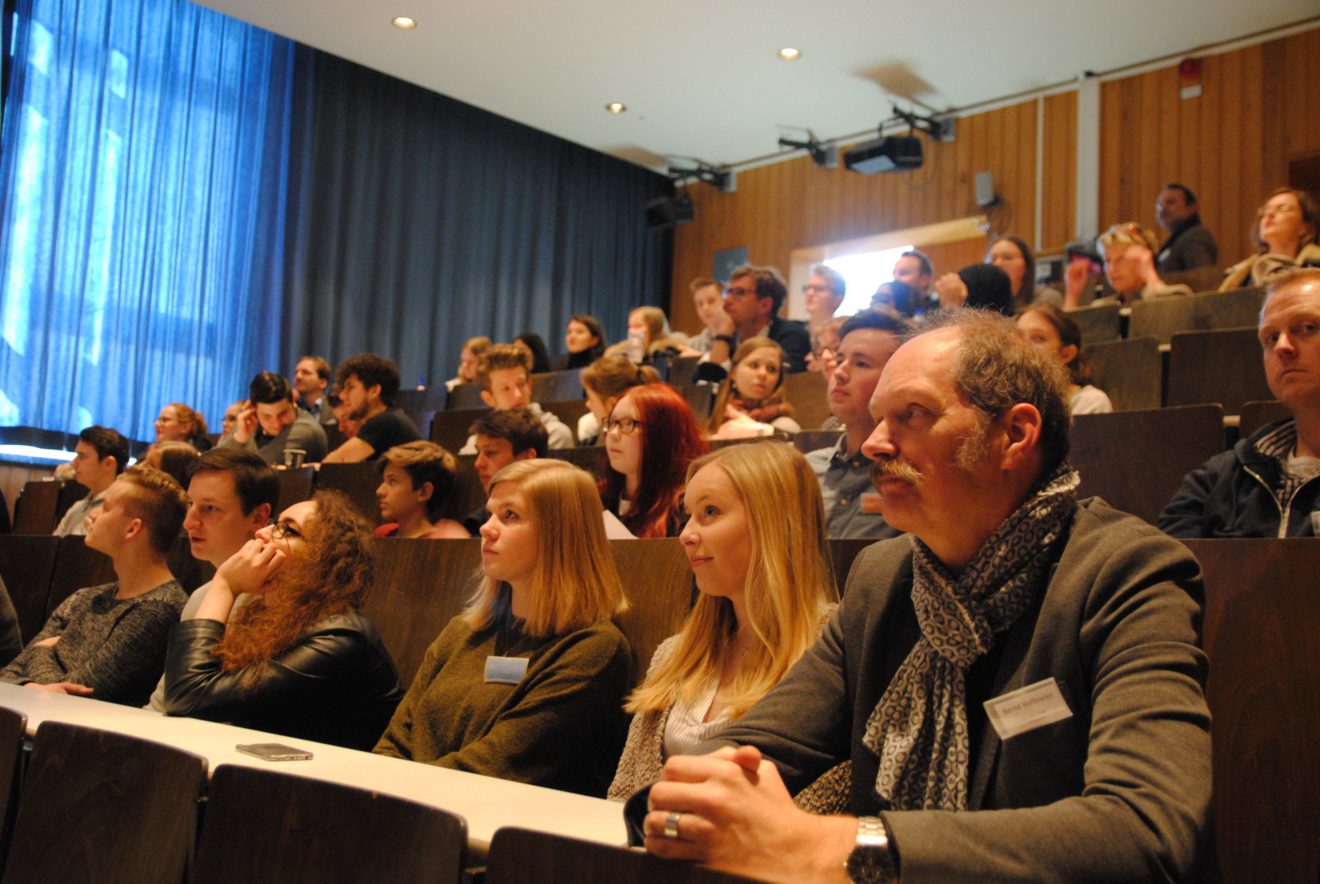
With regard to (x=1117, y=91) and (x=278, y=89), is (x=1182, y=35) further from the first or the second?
(x=278, y=89)

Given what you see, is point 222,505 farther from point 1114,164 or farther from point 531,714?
point 1114,164

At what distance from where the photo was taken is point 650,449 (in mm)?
2787

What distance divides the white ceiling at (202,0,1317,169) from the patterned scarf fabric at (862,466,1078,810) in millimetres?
5657

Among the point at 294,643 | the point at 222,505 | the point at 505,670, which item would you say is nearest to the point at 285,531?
the point at 294,643

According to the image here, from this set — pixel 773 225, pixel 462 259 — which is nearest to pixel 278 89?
pixel 462 259

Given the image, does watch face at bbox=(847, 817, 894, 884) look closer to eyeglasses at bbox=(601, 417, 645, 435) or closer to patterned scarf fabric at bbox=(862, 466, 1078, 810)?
patterned scarf fabric at bbox=(862, 466, 1078, 810)

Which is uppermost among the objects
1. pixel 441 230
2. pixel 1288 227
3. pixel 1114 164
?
pixel 1114 164

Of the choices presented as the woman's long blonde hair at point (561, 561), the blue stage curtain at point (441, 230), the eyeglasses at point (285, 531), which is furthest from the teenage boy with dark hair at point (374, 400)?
the blue stage curtain at point (441, 230)

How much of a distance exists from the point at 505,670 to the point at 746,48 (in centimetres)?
559

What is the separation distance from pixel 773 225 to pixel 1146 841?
26.1ft

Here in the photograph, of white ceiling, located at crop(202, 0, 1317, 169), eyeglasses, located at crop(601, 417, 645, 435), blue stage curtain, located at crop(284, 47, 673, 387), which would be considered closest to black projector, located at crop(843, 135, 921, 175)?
white ceiling, located at crop(202, 0, 1317, 169)

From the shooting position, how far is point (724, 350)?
206 inches

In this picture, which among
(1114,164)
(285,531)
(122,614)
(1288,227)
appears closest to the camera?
(285,531)

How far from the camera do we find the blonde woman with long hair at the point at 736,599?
1.66 metres
